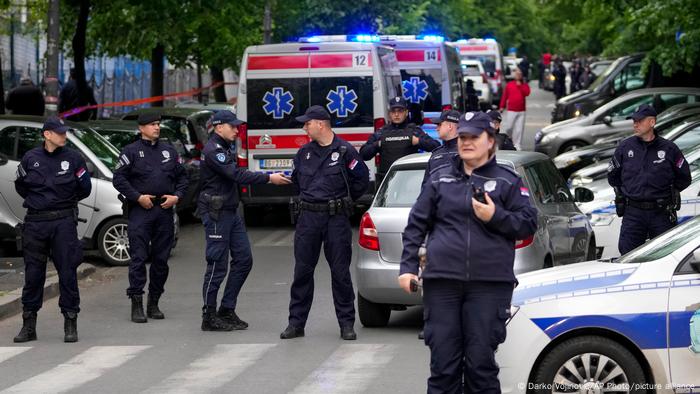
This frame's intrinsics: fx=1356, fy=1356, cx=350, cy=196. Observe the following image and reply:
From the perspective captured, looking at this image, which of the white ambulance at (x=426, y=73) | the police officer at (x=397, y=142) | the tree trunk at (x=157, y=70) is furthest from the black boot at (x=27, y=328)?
the tree trunk at (x=157, y=70)

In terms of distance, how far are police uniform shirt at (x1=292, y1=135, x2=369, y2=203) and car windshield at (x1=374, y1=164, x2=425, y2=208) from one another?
0.24 metres

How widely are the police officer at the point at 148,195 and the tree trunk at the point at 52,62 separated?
5.32m

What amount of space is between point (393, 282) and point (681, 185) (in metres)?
2.80

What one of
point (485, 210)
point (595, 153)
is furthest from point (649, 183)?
point (595, 153)

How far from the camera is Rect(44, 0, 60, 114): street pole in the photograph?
17.0 m

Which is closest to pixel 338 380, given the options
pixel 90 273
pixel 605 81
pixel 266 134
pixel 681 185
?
pixel 681 185

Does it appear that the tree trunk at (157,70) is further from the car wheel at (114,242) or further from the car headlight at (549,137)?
the car wheel at (114,242)

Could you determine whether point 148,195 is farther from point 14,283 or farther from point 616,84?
point 616,84

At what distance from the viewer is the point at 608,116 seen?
25797 mm

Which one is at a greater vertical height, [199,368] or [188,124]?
[188,124]

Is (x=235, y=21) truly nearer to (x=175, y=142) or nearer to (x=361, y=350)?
(x=175, y=142)

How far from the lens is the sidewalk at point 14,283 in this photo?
41.3 ft

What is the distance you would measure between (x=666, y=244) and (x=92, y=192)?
30.2 feet

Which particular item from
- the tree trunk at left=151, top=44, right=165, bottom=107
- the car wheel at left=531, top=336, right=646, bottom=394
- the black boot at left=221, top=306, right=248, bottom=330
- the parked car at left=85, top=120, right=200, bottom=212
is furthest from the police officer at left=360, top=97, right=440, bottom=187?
the tree trunk at left=151, top=44, right=165, bottom=107
